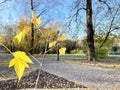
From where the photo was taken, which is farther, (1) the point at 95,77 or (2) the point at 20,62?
(1) the point at 95,77

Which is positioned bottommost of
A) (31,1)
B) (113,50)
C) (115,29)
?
(113,50)

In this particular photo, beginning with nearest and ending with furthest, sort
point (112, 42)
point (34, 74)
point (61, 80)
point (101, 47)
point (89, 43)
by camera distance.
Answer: point (61, 80), point (34, 74), point (89, 43), point (101, 47), point (112, 42)

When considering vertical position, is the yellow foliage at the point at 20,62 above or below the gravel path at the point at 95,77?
above

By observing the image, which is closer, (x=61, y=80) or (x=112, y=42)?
(x=61, y=80)

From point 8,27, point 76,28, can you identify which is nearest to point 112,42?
point 76,28

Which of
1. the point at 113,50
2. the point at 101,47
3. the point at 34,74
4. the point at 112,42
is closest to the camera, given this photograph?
the point at 34,74

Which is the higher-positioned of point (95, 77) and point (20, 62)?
point (20, 62)

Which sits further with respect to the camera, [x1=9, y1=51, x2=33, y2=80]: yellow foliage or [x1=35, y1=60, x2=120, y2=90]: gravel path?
[x1=35, y1=60, x2=120, y2=90]: gravel path

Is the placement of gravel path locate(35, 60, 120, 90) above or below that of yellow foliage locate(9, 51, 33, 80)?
below

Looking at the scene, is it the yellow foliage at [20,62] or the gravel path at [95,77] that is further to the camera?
the gravel path at [95,77]

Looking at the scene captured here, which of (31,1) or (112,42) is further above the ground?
(31,1)

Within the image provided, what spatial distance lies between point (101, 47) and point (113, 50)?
484cm

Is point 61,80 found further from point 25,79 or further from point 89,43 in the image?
point 89,43

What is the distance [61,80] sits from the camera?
26.7 feet
